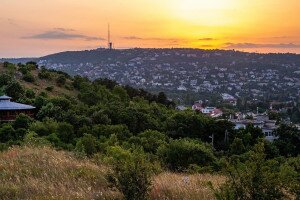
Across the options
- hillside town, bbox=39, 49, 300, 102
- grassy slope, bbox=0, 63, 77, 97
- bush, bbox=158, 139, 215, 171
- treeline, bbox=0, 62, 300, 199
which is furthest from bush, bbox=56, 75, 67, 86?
hillside town, bbox=39, 49, 300, 102

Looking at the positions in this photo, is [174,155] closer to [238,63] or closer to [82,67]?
[82,67]

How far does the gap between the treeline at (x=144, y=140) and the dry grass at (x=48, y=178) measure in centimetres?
44

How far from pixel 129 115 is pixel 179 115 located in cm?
505

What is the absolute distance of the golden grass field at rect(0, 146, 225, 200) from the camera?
204 inches

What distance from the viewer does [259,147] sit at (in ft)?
14.3

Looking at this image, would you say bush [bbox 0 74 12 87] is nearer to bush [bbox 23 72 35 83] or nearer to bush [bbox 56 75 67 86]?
bush [bbox 23 72 35 83]

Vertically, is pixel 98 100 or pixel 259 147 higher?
pixel 259 147

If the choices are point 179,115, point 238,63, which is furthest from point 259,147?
point 238,63

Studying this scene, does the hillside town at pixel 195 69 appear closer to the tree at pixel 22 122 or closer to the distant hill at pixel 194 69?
the distant hill at pixel 194 69

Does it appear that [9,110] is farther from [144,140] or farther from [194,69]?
[194,69]

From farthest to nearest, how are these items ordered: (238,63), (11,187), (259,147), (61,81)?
1. (238,63)
2. (61,81)
3. (11,187)
4. (259,147)

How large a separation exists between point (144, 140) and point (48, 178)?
16.3m

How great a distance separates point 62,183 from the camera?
5586 mm

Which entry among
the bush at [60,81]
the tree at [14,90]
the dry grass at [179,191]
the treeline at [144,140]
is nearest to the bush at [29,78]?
the treeline at [144,140]
